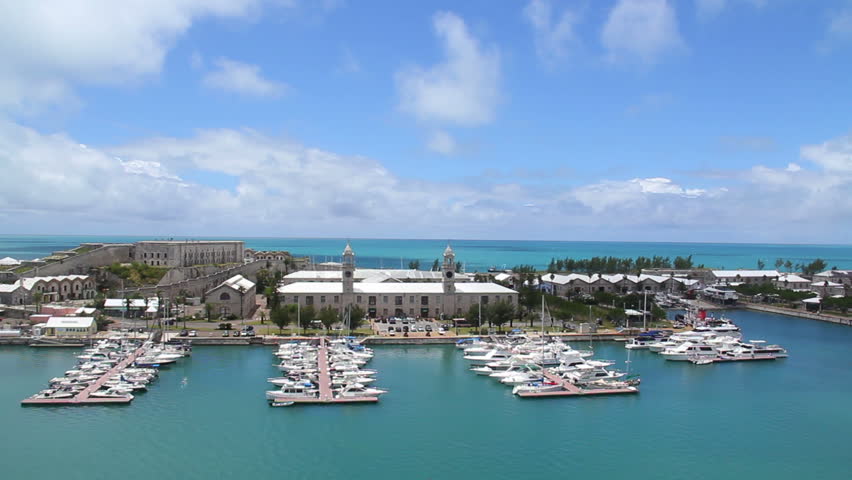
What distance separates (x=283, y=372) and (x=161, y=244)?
46952mm

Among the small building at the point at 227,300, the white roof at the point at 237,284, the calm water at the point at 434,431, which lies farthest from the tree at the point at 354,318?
the white roof at the point at 237,284

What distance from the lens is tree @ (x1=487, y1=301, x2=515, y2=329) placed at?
49.4 metres

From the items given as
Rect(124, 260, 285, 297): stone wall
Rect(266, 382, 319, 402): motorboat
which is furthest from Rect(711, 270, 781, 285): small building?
Rect(266, 382, 319, 402): motorboat

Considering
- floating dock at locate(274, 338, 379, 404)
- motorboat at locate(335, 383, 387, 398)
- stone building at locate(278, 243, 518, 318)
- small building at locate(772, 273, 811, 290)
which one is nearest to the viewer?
floating dock at locate(274, 338, 379, 404)

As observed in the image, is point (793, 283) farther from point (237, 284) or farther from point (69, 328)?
point (69, 328)

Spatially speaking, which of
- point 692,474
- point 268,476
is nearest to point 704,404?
point 692,474

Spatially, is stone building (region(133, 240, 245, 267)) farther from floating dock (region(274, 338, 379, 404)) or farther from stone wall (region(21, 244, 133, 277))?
floating dock (region(274, 338, 379, 404))

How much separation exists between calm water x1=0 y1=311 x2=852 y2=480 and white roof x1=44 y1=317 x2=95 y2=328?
18.9 ft

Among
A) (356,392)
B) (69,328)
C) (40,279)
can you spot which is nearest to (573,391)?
(356,392)

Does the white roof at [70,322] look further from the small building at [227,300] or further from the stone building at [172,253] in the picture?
the stone building at [172,253]

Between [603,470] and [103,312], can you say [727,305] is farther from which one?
[103,312]

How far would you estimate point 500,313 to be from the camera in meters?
49.5

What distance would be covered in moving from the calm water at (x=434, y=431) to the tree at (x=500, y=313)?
1161 centimetres

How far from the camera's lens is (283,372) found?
36.1 metres
